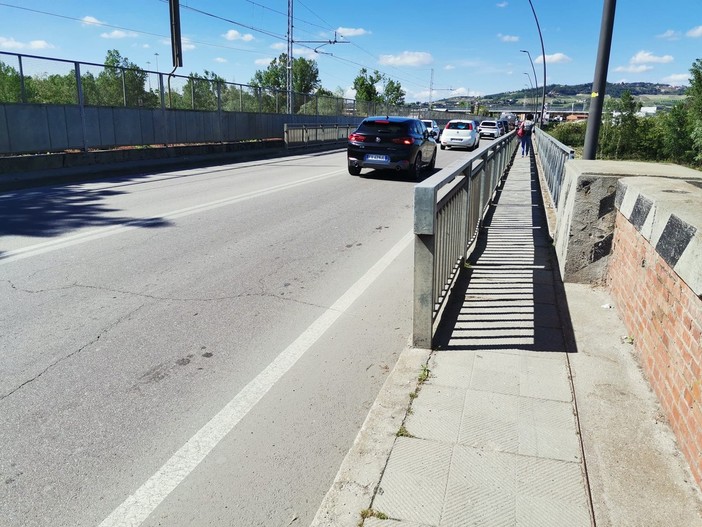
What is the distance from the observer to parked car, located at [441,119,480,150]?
30956 millimetres

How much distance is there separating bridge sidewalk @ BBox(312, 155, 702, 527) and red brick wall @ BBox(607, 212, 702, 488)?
0.37 ft

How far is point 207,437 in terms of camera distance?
304cm

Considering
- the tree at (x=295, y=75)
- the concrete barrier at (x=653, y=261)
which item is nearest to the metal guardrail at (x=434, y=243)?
the concrete barrier at (x=653, y=261)

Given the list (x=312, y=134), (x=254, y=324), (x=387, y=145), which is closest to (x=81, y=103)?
(x=387, y=145)

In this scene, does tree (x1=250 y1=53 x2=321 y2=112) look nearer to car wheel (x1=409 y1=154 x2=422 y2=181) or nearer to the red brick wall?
car wheel (x1=409 y1=154 x2=422 y2=181)

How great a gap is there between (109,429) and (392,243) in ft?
16.6

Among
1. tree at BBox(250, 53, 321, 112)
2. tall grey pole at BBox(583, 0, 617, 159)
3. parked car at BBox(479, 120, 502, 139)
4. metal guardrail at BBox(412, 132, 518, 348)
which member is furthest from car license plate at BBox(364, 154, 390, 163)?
tree at BBox(250, 53, 321, 112)

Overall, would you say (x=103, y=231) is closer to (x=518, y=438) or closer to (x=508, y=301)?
(x=508, y=301)

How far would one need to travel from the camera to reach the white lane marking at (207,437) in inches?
98.4

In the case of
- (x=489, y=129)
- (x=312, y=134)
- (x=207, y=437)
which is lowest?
(x=207, y=437)

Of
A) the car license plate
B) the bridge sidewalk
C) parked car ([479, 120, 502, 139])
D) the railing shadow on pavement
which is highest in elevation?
parked car ([479, 120, 502, 139])

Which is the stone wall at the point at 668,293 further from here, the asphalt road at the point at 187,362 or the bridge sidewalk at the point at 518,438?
the asphalt road at the point at 187,362

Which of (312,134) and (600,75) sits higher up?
(600,75)

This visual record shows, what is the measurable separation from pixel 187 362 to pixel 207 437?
0.99 m
